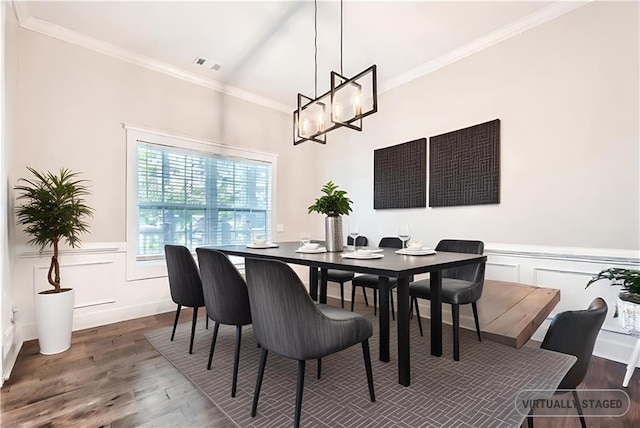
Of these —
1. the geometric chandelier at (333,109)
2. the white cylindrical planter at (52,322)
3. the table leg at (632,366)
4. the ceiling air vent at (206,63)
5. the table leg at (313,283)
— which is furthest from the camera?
the ceiling air vent at (206,63)

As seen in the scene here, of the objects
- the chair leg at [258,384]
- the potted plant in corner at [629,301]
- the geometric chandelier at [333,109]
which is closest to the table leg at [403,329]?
the chair leg at [258,384]

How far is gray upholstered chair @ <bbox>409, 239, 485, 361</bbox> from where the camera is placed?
222 centimetres

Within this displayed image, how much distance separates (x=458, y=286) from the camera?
235 cm

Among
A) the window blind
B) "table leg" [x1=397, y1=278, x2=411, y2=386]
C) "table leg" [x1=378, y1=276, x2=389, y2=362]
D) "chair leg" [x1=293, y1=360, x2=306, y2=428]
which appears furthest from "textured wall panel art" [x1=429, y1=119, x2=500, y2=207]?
"chair leg" [x1=293, y1=360, x2=306, y2=428]

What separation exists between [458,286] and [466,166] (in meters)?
1.55

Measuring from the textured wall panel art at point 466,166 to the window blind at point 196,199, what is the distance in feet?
8.29

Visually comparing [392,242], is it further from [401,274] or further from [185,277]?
[185,277]

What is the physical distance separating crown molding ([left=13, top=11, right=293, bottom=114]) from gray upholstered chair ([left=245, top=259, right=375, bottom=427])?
10.9 ft

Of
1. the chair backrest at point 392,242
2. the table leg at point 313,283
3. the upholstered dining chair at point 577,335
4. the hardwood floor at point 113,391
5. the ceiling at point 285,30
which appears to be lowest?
the hardwood floor at point 113,391

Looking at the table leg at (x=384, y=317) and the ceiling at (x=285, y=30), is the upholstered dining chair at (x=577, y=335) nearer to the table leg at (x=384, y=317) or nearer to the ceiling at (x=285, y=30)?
the table leg at (x=384, y=317)

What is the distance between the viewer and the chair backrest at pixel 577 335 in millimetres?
1231

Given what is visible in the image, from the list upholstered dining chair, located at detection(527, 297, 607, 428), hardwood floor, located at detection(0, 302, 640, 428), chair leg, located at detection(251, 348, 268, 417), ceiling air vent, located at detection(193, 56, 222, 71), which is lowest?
hardwood floor, located at detection(0, 302, 640, 428)

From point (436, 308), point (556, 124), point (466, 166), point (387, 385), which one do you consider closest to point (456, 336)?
point (436, 308)

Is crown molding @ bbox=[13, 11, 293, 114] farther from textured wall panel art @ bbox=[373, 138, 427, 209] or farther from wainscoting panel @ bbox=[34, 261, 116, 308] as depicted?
wainscoting panel @ bbox=[34, 261, 116, 308]
